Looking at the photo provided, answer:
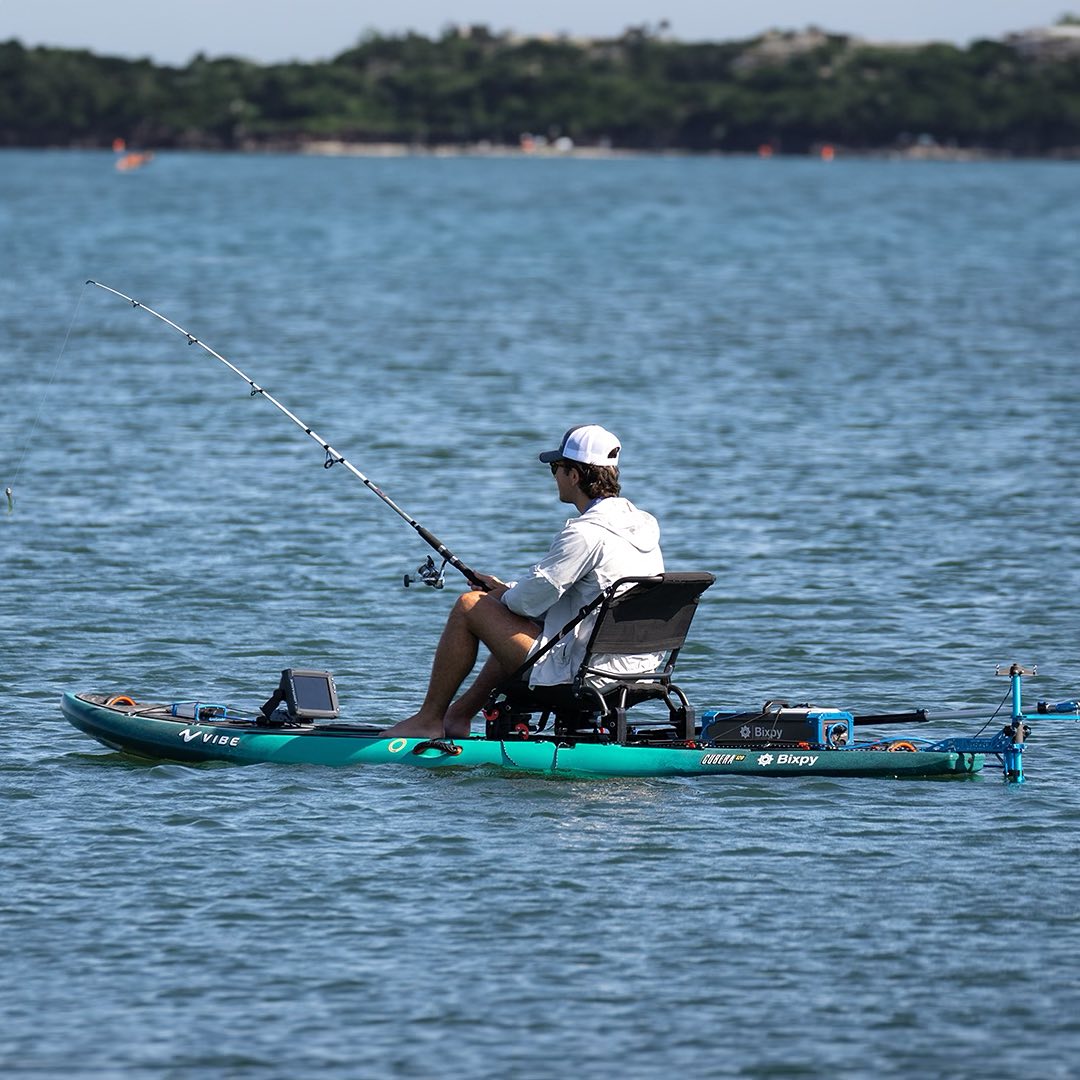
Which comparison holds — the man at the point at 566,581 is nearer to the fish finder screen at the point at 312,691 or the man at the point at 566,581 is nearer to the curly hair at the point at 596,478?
the curly hair at the point at 596,478

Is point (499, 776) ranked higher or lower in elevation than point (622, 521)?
lower

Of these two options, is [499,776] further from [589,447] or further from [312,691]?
[589,447]

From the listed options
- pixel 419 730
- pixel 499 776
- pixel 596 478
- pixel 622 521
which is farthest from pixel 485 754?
pixel 596 478

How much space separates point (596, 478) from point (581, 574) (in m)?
0.42

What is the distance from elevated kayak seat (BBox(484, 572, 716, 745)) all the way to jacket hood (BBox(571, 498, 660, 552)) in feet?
0.83

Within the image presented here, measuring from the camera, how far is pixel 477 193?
400 feet

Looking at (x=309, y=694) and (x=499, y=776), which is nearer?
(x=499, y=776)

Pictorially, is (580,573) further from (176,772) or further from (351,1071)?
(351,1071)

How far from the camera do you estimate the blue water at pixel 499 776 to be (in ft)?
25.6

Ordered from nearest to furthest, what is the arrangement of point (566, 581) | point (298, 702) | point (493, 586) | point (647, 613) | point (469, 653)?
point (566, 581)
point (647, 613)
point (469, 653)
point (493, 586)
point (298, 702)

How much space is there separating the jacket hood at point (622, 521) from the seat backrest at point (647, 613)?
0.23 metres

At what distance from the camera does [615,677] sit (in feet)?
33.8

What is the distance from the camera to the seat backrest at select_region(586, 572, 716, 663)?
33.0 ft

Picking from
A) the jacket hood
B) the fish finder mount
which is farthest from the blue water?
the jacket hood
